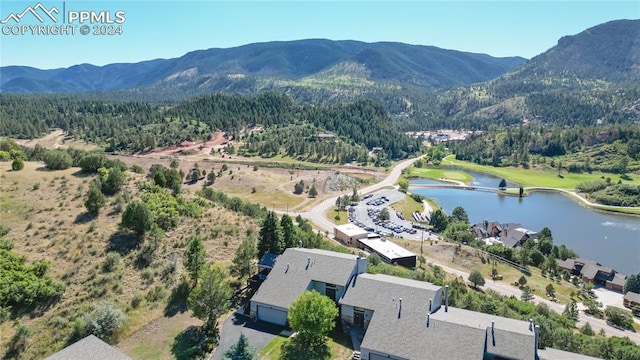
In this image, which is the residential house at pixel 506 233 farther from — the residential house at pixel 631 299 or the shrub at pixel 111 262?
the shrub at pixel 111 262

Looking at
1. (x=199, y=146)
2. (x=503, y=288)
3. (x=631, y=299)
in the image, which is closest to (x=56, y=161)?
(x=503, y=288)

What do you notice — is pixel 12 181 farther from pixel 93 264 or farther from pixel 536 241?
pixel 536 241

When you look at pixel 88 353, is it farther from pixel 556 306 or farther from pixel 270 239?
pixel 556 306

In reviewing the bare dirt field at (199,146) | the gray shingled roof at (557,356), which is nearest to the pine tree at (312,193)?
the bare dirt field at (199,146)

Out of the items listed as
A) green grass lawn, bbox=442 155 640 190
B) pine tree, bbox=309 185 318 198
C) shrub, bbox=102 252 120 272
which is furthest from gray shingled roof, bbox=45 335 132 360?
green grass lawn, bbox=442 155 640 190

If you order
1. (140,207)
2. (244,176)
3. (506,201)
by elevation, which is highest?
(140,207)

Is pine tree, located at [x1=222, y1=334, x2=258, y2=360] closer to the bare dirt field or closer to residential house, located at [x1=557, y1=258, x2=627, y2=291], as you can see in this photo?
residential house, located at [x1=557, y1=258, x2=627, y2=291]

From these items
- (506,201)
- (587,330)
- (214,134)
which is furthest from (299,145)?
(587,330)
